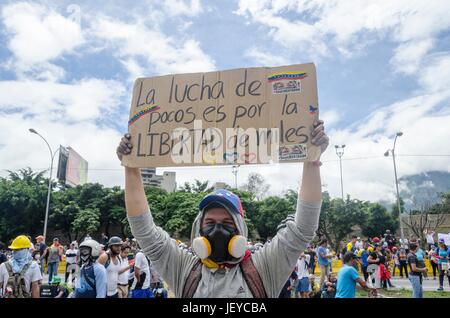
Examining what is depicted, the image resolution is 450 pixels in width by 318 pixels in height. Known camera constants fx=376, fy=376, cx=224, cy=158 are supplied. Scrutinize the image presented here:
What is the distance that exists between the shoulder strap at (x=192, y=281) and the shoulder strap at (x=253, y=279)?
0.95ft

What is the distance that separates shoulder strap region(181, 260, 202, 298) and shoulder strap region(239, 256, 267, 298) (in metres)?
0.29

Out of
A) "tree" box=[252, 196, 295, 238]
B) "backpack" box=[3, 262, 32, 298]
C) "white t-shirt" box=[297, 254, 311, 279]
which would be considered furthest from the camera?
"tree" box=[252, 196, 295, 238]

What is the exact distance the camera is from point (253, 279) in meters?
2.45

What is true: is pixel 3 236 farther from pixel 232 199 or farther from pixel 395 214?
pixel 395 214

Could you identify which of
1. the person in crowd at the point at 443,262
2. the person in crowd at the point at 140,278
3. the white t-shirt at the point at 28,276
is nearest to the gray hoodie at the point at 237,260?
the white t-shirt at the point at 28,276

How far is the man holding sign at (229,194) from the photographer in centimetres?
246

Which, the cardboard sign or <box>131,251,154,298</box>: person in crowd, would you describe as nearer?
the cardboard sign

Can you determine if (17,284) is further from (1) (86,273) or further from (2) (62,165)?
Answer: (2) (62,165)

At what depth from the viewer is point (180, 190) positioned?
4466 cm

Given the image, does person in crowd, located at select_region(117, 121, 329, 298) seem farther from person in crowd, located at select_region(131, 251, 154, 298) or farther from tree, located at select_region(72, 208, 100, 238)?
tree, located at select_region(72, 208, 100, 238)

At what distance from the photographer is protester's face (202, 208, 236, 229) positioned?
8.53 ft

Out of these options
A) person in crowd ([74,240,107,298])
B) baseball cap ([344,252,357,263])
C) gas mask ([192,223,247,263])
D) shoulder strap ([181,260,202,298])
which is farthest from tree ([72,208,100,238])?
gas mask ([192,223,247,263])

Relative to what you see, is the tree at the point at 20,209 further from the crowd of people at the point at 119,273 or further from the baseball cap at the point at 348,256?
the baseball cap at the point at 348,256
